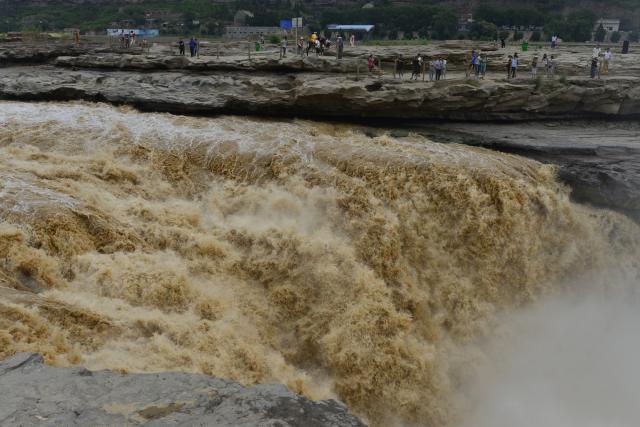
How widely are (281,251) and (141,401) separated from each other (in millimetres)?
5394

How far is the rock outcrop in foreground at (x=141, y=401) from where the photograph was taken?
5566mm

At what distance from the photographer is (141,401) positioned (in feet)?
19.3

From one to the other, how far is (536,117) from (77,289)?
13.7 metres

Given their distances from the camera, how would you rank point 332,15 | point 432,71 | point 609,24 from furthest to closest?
point 332,15, point 609,24, point 432,71

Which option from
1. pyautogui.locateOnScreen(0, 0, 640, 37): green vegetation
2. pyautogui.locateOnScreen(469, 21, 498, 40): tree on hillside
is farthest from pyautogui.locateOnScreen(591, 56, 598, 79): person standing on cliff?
pyautogui.locateOnScreen(469, 21, 498, 40): tree on hillside

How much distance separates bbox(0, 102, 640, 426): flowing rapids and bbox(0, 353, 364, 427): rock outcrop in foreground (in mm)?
927

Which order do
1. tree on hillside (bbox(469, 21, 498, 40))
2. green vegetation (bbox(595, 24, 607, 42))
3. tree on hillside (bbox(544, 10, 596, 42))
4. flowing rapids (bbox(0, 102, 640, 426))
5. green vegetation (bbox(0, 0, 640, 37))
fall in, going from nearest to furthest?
flowing rapids (bbox(0, 102, 640, 426))
green vegetation (bbox(595, 24, 607, 42))
tree on hillside (bbox(544, 10, 596, 42))
tree on hillside (bbox(469, 21, 498, 40))
green vegetation (bbox(0, 0, 640, 37))

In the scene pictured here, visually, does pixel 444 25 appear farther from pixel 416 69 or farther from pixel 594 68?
pixel 416 69

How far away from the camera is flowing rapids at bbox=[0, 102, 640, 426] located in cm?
860

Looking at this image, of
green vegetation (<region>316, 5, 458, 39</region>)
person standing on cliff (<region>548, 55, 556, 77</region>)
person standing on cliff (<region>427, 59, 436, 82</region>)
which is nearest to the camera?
person standing on cliff (<region>427, 59, 436, 82</region>)

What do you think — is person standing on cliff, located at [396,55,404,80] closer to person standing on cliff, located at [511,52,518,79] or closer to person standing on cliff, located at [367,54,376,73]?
person standing on cliff, located at [367,54,376,73]

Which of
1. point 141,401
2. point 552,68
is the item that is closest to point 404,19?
point 552,68

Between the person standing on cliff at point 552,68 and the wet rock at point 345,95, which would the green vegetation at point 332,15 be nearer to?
the person standing on cliff at point 552,68

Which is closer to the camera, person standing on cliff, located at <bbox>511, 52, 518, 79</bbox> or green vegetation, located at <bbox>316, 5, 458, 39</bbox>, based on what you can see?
person standing on cliff, located at <bbox>511, 52, 518, 79</bbox>
